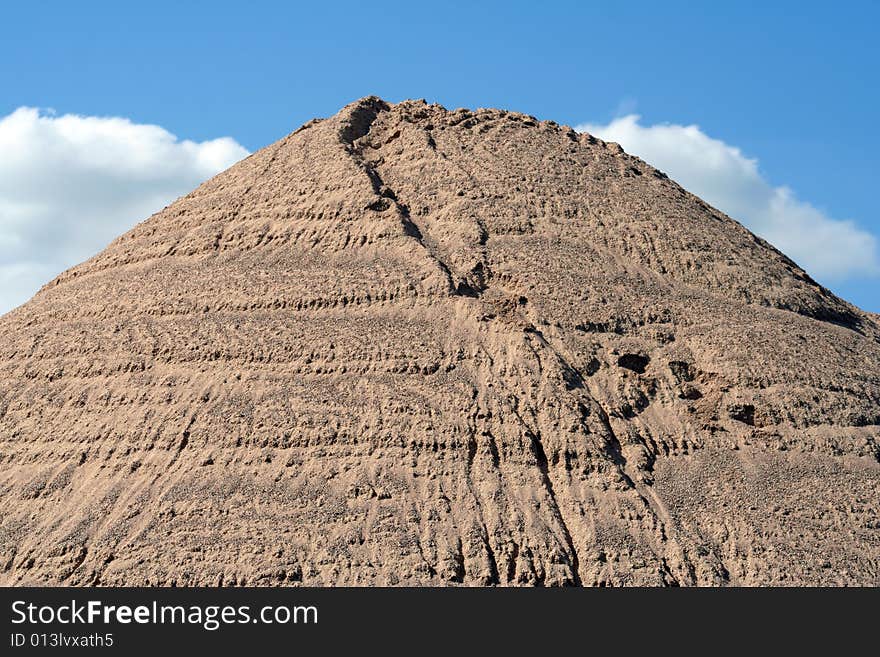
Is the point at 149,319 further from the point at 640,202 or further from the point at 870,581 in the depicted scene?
the point at 870,581

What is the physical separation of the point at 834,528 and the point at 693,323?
845 cm

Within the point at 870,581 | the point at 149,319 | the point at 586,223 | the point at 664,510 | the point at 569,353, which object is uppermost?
the point at 586,223

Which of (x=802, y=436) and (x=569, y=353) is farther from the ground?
(x=569, y=353)

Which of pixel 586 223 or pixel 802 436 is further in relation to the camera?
pixel 586 223

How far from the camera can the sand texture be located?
32.2 metres

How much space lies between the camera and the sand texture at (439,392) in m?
32.2

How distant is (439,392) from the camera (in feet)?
117

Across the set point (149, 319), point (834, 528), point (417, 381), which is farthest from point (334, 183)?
point (834, 528)

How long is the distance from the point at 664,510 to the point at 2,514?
18059 millimetres

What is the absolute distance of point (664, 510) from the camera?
1321 inches

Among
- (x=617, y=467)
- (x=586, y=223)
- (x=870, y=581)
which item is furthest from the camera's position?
(x=586, y=223)

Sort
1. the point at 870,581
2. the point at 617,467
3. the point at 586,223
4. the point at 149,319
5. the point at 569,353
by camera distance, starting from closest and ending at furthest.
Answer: the point at 870,581
the point at 617,467
the point at 569,353
the point at 149,319
the point at 586,223

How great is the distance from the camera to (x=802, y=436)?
36469 mm

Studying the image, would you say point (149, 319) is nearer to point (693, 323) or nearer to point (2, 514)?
point (2, 514)
